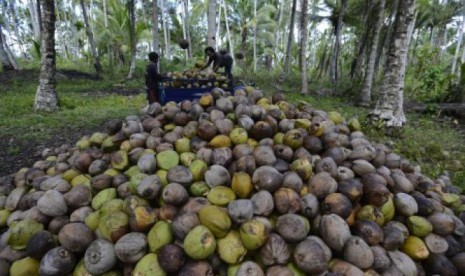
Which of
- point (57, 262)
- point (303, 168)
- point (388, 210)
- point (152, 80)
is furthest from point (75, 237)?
point (152, 80)

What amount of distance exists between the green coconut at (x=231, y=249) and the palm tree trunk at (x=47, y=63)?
725 cm

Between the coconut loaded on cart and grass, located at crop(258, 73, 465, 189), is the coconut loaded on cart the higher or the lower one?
the higher one

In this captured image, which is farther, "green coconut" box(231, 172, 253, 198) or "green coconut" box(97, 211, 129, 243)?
"green coconut" box(231, 172, 253, 198)

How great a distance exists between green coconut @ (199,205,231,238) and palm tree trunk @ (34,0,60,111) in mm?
7136

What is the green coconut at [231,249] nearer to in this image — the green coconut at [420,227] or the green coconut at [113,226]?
the green coconut at [113,226]

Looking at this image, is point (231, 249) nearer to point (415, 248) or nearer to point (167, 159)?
point (167, 159)

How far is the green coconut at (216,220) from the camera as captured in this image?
5.85 ft

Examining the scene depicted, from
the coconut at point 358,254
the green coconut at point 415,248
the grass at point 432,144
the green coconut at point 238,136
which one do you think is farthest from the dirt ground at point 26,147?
the grass at point 432,144

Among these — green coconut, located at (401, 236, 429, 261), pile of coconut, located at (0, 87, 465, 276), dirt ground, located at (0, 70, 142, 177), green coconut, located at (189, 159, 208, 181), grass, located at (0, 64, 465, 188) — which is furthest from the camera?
grass, located at (0, 64, 465, 188)

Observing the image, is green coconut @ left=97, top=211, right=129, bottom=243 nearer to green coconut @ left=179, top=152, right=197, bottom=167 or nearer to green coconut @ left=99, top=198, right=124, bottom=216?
green coconut @ left=99, top=198, right=124, bottom=216

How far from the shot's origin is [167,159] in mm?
2275

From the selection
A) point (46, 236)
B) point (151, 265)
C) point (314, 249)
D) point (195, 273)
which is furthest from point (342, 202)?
point (46, 236)

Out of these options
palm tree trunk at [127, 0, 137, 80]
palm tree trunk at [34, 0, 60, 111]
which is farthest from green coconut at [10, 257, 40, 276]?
palm tree trunk at [127, 0, 137, 80]

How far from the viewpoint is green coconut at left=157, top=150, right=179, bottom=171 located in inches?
88.6
